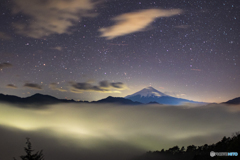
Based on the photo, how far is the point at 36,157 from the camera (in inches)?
1442

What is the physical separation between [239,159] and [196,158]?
4412cm

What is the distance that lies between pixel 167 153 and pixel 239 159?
165 m

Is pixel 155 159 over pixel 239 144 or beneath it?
beneath

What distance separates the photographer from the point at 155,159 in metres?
166

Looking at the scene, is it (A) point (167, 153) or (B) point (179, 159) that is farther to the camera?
(A) point (167, 153)

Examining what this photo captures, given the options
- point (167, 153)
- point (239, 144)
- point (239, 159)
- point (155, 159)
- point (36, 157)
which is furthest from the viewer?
point (167, 153)

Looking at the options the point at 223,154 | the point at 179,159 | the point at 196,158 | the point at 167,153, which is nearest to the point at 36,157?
the point at 223,154

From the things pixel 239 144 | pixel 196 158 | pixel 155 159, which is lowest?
pixel 155 159

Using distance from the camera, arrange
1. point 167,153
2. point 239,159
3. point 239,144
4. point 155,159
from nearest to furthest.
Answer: point 239,159 < point 239,144 < point 155,159 < point 167,153

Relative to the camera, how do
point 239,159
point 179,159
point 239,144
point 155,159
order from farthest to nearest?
point 155,159
point 179,159
point 239,144
point 239,159

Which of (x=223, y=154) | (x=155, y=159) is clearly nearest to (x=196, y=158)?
(x=223, y=154)

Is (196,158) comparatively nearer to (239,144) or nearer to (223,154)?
(239,144)

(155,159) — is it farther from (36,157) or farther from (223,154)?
(36,157)

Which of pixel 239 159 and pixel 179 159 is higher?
pixel 239 159
